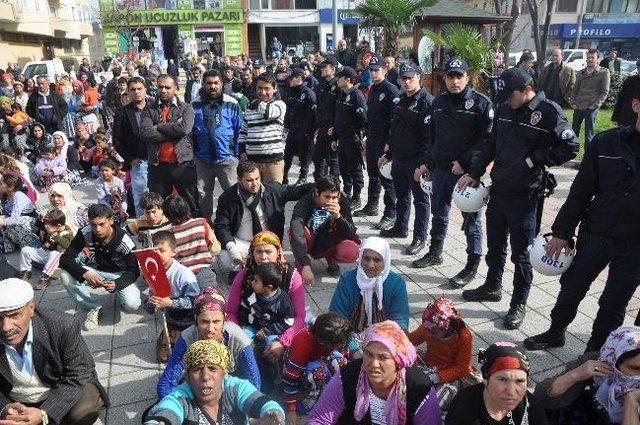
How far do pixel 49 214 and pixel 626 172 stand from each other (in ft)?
17.7

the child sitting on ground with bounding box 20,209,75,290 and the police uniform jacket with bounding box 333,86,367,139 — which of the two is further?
the police uniform jacket with bounding box 333,86,367,139

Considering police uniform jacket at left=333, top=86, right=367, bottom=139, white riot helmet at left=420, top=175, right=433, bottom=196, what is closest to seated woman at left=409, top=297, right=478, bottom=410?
white riot helmet at left=420, top=175, right=433, bottom=196

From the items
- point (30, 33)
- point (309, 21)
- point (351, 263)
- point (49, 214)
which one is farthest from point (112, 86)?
point (309, 21)

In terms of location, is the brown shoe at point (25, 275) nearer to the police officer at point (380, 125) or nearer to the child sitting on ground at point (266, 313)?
the child sitting on ground at point (266, 313)

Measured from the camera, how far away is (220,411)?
287 cm

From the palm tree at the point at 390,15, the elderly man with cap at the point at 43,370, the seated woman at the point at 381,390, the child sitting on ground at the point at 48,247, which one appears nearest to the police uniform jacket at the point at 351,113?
the child sitting on ground at the point at 48,247

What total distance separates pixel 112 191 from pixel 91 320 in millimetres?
2776

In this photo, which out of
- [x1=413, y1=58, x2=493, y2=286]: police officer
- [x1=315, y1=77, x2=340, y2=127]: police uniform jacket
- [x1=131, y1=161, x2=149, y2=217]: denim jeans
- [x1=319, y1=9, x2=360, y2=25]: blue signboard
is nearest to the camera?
[x1=413, y1=58, x2=493, y2=286]: police officer

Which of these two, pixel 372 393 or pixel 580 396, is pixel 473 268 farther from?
pixel 372 393

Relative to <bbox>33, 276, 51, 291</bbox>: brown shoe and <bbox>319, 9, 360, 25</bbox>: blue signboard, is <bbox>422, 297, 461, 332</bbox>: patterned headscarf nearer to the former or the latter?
<bbox>33, 276, 51, 291</bbox>: brown shoe

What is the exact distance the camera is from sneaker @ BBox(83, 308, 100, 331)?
462 centimetres

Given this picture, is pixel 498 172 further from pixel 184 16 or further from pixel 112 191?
pixel 184 16

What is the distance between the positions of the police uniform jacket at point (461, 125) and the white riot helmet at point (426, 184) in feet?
1.09

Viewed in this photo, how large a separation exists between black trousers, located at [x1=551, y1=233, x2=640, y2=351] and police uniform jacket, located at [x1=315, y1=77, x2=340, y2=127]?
4615mm
